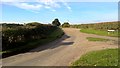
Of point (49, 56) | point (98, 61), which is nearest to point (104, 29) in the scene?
point (49, 56)

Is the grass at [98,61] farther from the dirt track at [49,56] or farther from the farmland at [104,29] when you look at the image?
the farmland at [104,29]

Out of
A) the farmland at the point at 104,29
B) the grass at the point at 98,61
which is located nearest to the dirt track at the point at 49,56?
the grass at the point at 98,61

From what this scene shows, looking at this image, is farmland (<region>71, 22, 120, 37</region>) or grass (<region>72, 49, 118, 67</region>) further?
farmland (<region>71, 22, 120, 37</region>)

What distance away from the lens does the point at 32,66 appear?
1189cm

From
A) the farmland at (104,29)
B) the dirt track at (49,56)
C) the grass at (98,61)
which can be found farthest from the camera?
the farmland at (104,29)

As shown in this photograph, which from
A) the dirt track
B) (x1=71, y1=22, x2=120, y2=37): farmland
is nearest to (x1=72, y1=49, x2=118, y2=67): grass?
the dirt track

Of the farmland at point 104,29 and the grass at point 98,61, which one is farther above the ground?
the grass at point 98,61

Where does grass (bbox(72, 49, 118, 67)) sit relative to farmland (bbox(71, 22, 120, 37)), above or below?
above

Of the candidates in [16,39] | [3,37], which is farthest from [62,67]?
[16,39]

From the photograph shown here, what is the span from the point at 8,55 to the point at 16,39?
4.43 metres

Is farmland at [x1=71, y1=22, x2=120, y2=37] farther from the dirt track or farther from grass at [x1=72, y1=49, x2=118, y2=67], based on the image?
grass at [x1=72, y1=49, x2=118, y2=67]

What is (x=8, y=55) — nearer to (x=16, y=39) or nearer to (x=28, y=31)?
(x=16, y=39)

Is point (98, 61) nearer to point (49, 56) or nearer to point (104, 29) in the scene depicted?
point (49, 56)

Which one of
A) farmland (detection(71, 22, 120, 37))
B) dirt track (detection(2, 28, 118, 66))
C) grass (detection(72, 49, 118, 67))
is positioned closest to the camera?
grass (detection(72, 49, 118, 67))
